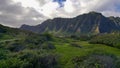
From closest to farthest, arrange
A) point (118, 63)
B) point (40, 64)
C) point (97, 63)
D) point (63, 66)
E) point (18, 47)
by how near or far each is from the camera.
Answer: point (97, 63) < point (118, 63) < point (40, 64) < point (63, 66) < point (18, 47)

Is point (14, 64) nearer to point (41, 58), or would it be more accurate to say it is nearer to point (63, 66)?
point (41, 58)

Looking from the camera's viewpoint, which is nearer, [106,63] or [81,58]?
[106,63]

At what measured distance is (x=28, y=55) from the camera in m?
39.2

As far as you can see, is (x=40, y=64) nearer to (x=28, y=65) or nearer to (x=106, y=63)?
(x=28, y=65)

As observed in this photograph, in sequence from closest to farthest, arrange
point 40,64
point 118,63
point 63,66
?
point 118,63 < point 40,64 < point 63,66

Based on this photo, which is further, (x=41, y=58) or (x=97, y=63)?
(x=41, y=58)

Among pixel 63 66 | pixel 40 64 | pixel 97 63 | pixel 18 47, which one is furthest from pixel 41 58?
pixel 18 47

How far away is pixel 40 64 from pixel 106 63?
10106 mm

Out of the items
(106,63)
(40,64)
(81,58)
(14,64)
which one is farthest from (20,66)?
(106,63)

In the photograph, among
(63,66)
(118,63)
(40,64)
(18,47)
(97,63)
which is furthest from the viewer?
(18,47)

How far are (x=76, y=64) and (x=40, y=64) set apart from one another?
5933 mm

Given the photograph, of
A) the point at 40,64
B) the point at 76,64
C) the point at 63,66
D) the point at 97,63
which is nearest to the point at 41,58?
the point at 40,64

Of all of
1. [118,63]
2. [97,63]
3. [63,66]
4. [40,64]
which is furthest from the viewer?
[63,66]

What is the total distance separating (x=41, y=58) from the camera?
1502 inches
